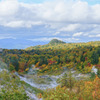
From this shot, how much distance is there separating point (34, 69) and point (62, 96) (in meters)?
109

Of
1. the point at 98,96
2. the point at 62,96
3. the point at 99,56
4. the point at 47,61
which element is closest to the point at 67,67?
the point at 47,61

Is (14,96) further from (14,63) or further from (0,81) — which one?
(14,63)

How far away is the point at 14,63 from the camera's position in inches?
4697

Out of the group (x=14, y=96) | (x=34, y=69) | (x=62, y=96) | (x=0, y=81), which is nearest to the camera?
(x=62, y=96)

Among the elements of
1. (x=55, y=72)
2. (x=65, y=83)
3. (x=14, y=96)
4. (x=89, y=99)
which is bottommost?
(x=55, y=72)

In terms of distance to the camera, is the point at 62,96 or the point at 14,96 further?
the point at 14,96

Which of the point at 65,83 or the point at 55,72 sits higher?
the point at 65,83

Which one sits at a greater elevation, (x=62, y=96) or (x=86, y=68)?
(x=62, y=96)

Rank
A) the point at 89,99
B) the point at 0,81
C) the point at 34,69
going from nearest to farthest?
the point at 89,99 → the point at 0,81 → the point at 34,69

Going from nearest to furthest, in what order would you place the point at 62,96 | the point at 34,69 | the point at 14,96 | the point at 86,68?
the point at 62,96, the point at 14,96, the point at 86,68, the point at 34,69

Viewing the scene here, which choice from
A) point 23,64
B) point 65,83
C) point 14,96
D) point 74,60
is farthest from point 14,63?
point 14,96

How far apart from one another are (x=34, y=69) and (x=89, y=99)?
104393mm

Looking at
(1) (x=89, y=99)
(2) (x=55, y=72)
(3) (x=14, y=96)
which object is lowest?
(2) (x=55, y=72)

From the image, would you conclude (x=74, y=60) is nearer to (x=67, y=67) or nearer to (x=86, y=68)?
(x=67, y=67)
